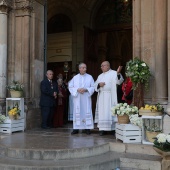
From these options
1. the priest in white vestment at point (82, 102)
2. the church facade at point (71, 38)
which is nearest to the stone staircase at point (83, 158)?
the church facade at point (71, 38)

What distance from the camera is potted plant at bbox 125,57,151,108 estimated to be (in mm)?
6977

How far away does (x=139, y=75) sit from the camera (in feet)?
22.8

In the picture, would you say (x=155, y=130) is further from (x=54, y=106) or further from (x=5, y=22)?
(x=5, y=22)

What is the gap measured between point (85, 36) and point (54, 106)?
3867mm

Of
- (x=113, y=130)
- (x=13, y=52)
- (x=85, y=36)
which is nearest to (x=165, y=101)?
(x=113, y=130)

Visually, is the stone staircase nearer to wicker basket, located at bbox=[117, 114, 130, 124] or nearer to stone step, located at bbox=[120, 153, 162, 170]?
stone step, located at bbox=[120, 153, 162, 170]

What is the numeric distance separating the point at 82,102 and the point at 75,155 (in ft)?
7.67

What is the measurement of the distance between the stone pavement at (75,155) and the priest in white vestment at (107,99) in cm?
74

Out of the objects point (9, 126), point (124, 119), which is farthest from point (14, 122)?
point (124, 119)

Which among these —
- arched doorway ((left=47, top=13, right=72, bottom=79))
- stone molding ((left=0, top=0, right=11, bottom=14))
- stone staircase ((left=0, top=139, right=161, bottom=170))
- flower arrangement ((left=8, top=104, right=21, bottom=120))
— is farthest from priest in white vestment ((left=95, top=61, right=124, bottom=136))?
arched doorway ((left=47, top=13, right=72, bottom=79))

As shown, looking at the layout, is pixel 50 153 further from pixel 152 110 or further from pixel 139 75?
pixel 139 75

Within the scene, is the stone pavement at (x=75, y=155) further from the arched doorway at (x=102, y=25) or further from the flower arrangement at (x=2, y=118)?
the arched doorway at (x=102, y=25)

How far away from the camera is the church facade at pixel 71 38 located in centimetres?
729

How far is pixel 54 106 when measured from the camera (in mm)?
9633
